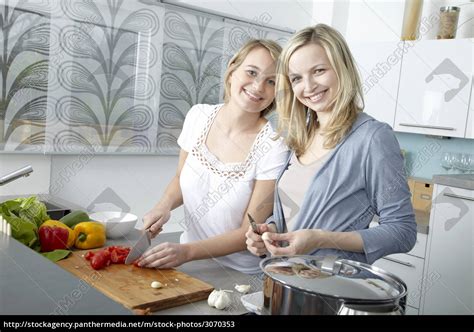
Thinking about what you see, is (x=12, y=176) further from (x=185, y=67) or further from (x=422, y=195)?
(x=422, y=195)

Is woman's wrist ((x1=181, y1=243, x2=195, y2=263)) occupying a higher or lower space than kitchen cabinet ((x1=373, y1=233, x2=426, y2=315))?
higher

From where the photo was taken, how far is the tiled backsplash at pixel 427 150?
9.23 ft

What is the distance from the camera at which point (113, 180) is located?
8.48ft

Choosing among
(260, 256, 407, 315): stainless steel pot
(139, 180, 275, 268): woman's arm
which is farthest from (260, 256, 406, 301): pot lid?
(139, 180, 275, 268): woman's arm

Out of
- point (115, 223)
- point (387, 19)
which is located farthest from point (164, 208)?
point (387, 19)

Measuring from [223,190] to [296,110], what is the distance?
32 centimetres

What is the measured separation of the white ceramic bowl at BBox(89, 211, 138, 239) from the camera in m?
1.39

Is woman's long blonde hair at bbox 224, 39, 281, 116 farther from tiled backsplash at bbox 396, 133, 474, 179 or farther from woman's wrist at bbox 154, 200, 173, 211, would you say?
tiled backsplash at bbox 396, 133, 474, 179

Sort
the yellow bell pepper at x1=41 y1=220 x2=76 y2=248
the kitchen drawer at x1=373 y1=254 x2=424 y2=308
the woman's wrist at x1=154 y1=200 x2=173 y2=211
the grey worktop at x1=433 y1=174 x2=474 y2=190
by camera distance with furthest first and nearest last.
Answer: the kitchen drawer at x1=373 y1=254 x2=424 y2=308
the grey worktop at x1=433 y1=174 x2=474 y2=190
the woman's wrist at x1=154 y1=200 x2=173 y2=211
the yellow bell pepper at x1=41 y1=220 x2=76 y2=248

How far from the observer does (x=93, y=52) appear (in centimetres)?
237

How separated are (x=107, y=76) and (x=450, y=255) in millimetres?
1925

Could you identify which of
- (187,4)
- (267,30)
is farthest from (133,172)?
(267,30)

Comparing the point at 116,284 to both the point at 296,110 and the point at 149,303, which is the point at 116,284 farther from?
the point at 296,110

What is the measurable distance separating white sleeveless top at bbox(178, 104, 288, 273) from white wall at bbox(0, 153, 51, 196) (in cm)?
103
